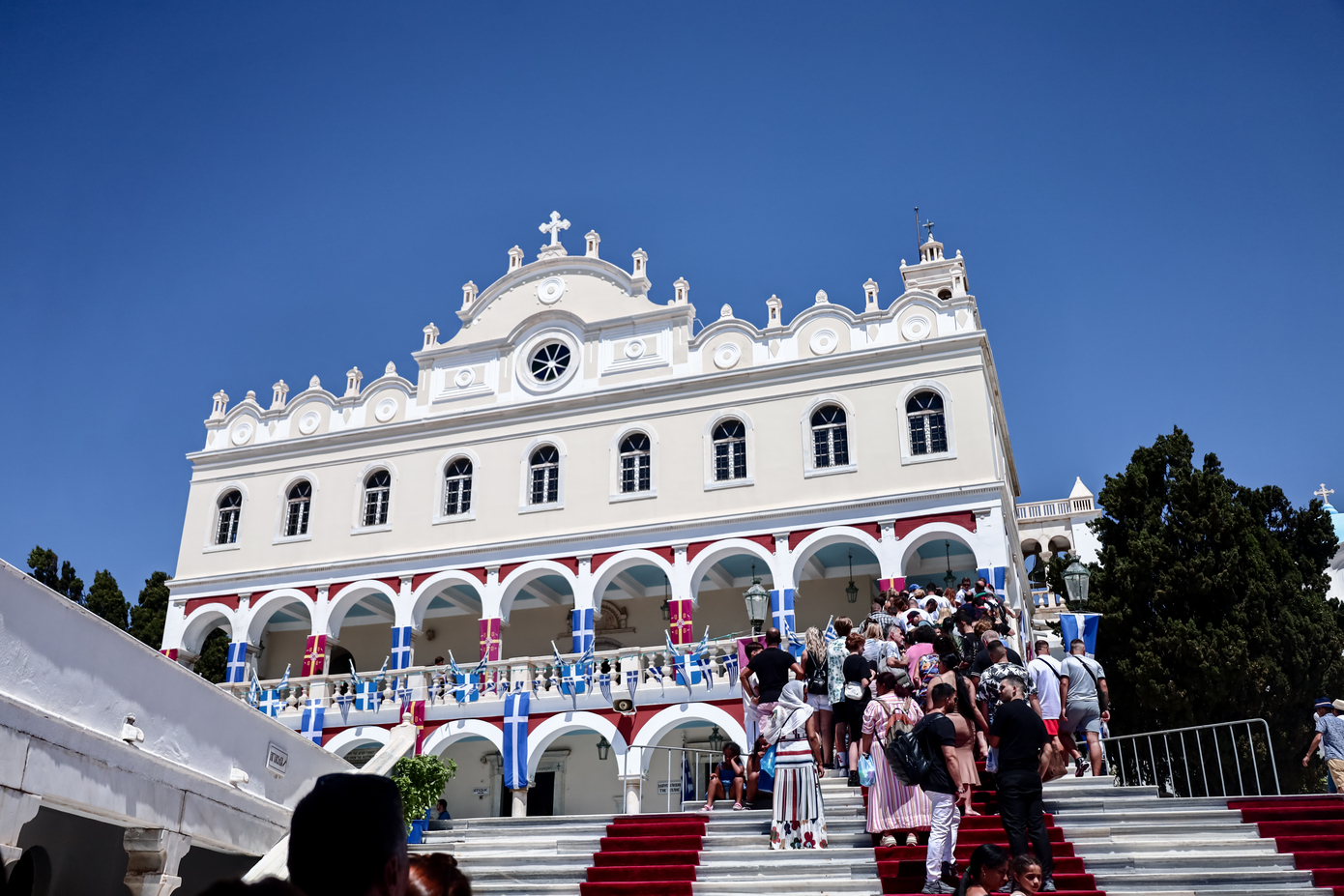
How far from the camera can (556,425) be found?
1065 inches

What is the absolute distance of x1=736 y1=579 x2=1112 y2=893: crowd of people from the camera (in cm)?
Answer: 940

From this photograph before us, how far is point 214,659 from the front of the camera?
3197 centimetres

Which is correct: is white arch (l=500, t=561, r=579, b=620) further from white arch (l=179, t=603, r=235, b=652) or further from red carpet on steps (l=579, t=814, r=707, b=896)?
red carpet on steps (l=579, t=814, r=707, b=896)

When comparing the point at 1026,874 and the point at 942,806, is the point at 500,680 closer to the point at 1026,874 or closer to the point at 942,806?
the point at 942,806

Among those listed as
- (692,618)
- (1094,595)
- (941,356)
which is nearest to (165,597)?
(692,618)

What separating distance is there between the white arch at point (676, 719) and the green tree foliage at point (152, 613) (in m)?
15.5

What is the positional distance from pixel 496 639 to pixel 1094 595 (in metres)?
13.7

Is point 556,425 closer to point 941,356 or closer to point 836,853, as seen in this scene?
point 941,356

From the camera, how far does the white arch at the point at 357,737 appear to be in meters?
24.4

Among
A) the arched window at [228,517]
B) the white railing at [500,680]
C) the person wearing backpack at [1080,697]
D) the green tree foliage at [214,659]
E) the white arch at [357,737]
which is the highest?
the arched window at [228,517]

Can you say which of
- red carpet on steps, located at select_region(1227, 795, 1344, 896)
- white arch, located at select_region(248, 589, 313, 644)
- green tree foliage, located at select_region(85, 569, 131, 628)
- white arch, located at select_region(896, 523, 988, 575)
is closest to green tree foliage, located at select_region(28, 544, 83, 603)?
green tree foliage, located at select_region(85, 569, 131, 628)

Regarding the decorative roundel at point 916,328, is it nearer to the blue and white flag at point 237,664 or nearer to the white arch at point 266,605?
the white arch at point 266,605

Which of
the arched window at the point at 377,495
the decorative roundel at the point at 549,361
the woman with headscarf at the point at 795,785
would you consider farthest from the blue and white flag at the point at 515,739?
the woman with headscarf at the point at 795,785

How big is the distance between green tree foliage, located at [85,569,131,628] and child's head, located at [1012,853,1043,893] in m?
31.5
